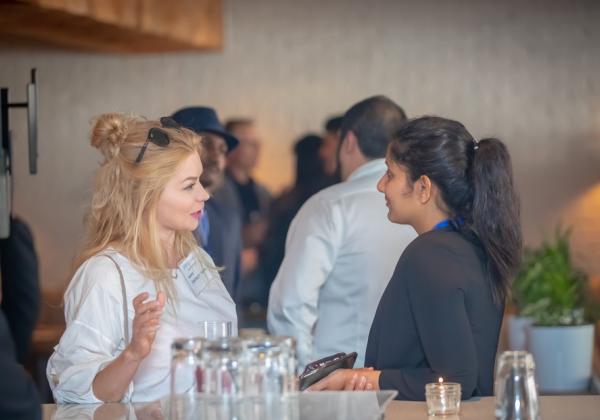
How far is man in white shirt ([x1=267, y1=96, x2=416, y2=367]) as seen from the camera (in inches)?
149

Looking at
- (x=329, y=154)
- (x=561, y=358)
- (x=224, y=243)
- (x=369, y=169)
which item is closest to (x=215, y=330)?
(x=369, y=169)

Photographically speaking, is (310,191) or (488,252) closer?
(488,252)

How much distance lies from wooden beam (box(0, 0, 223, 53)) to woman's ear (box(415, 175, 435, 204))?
294 cm

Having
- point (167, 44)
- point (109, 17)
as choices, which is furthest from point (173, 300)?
point (167, 44)

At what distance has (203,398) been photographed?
1.92 meters

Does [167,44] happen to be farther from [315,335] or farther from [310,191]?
[315,335]

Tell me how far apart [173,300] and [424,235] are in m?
0.62

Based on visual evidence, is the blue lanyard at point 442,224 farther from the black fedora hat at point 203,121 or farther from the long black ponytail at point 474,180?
the black fedora hat at point 203,121

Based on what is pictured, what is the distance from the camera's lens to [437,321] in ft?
8.00

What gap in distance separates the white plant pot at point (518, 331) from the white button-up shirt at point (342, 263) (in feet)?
9.14

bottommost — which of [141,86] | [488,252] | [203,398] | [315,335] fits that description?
[315,335]

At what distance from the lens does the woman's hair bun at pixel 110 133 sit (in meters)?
2.83

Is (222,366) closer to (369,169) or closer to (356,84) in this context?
(369,169)

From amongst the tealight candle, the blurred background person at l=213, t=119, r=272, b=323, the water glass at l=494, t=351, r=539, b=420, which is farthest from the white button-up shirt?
the blurred background person at l=213, t=119, r=272, b=323
